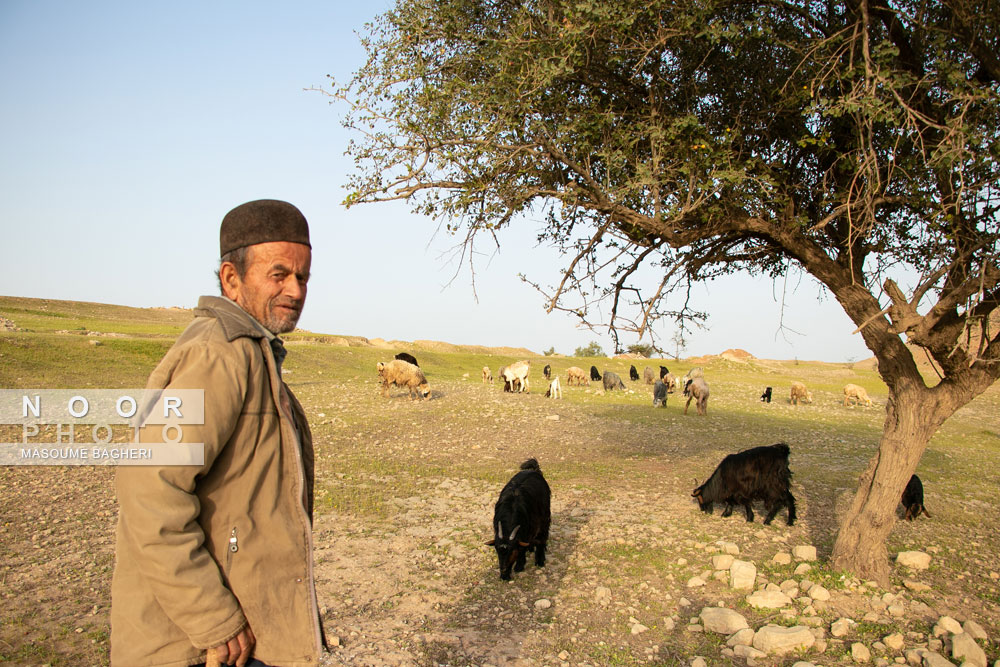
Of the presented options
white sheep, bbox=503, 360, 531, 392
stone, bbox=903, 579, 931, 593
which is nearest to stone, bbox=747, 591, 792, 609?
stone, bbox=903, 579, 931, 593

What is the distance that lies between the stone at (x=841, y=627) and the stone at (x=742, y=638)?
2.41 feet

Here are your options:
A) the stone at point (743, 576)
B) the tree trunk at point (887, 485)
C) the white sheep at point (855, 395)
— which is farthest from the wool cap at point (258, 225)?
the white sheep at point (855, 395)

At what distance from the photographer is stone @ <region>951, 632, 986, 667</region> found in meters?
4.75

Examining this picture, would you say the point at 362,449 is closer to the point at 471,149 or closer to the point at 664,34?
the point at 471,149

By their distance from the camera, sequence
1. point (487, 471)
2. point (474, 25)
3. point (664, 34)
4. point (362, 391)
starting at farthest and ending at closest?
point (362, 391), point (487, 471), point (474, 25), point (664, 34)

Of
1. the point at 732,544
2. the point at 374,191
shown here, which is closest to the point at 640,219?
the point at 374,191

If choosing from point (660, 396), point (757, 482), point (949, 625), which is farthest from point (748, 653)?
point (660, 396)

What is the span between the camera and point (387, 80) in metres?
6.82

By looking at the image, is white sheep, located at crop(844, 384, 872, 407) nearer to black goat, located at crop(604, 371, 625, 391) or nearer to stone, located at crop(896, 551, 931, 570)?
black goat, located at crop(604, 371, 625, 391)

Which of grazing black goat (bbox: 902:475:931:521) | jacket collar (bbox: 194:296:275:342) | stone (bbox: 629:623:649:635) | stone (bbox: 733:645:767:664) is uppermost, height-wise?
jacket collar (bbox: 194:296:275:342)

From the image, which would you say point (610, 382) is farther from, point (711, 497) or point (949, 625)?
point (949, 625)

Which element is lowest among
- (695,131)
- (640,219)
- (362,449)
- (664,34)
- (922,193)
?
(362,449)

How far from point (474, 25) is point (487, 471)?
25.1ft

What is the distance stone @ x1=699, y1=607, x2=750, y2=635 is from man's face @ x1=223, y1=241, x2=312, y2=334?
4.75 metres
